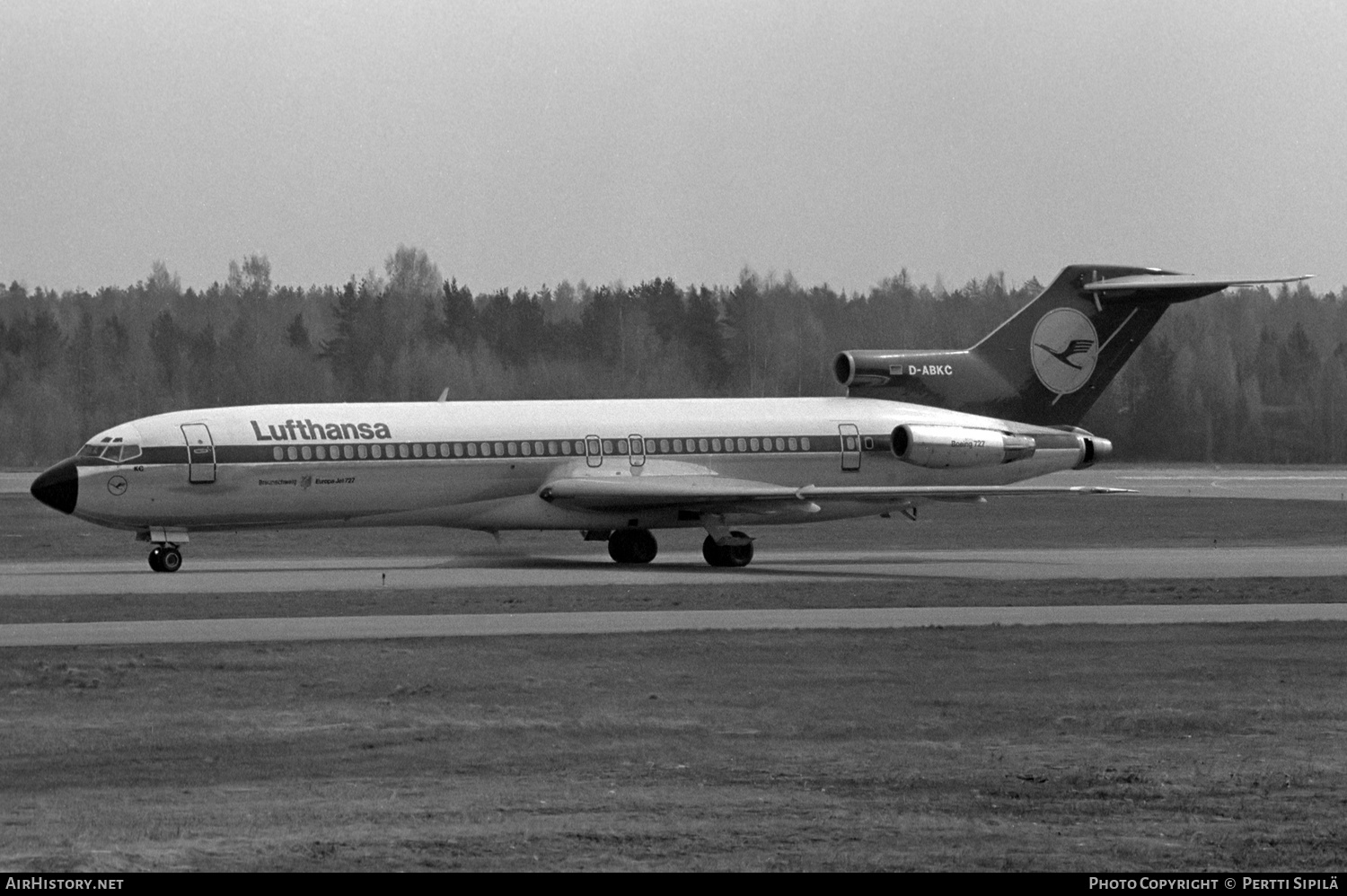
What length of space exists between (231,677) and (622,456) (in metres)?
19.4

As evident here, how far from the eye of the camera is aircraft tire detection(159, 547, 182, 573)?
37.1 m

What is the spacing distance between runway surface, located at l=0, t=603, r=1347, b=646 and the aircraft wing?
32.5 feet

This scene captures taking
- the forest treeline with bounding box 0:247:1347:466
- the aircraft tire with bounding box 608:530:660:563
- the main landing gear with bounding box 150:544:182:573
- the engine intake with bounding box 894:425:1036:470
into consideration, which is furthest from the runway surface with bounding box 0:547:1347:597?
the forest treeline with bounding box 0:247:1347:466

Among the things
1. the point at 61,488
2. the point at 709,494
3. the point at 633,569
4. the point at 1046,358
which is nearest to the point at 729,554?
the point at 709,494

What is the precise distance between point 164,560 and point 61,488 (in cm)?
227

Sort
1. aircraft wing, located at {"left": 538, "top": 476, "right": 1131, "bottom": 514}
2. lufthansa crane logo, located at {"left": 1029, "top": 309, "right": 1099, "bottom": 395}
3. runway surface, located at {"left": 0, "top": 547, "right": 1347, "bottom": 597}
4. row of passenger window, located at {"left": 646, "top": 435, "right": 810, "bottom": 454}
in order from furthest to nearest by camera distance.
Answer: lufthansa crane logo, located at {"left": 1029, "top": 309, "right": 1099, "bottom": 395}
row of passenger window, located at {"left": 646, "top": 435, "right": 810, "bottom": 454}
aircraft wing, located at {"left": 538, "top": 476, "right": 1131, "bottom": 514}
runway surface, located at {"left": 0, "top": 547, "right": 1347, "bottom": 597}

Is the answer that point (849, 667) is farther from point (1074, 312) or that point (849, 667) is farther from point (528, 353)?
point (528, 353)

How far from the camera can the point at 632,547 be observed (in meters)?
40.1

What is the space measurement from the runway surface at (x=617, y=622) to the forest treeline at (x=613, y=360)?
62.8 m

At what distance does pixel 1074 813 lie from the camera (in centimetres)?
1388

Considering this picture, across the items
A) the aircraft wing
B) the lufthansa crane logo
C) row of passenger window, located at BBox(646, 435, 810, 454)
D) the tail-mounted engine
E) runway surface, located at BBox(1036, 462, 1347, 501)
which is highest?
the lufthansa crane logo

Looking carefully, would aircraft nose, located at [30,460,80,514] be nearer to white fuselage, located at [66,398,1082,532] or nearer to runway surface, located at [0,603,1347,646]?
white fuselage, located at [66,398,1082,532]

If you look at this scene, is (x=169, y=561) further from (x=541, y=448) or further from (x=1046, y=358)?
(x=1046, y=358)

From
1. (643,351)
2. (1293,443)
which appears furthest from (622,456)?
(1293,443)
